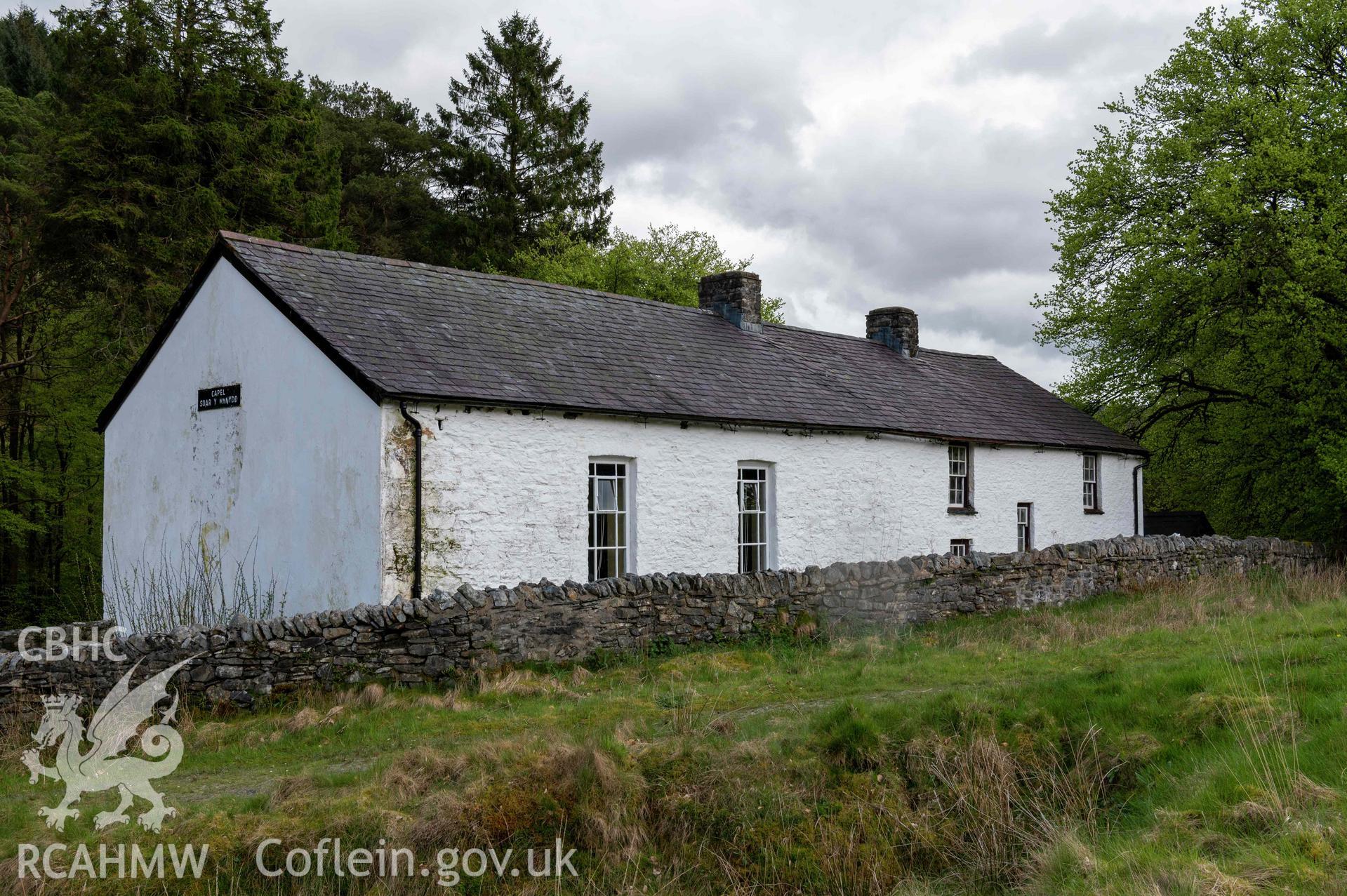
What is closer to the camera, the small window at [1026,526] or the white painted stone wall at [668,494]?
the white painted stone wall at [668,494]

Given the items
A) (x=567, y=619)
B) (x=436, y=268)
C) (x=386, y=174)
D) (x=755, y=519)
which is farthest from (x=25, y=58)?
(x=567, y=619)

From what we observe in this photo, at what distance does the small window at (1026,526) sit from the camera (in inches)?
963

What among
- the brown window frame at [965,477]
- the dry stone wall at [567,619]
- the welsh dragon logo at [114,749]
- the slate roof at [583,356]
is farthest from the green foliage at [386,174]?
the welsh dragon logo at [114,749]

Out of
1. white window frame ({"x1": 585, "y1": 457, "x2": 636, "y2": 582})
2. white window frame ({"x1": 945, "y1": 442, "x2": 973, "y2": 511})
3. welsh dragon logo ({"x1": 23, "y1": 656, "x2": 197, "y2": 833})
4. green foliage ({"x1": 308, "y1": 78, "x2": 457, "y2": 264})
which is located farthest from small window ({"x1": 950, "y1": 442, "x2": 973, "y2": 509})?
green foliage ({"x1": 308, "y1": 78, "x2": 457, "y2": 264})

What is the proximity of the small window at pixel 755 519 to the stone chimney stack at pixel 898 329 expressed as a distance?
9470mm

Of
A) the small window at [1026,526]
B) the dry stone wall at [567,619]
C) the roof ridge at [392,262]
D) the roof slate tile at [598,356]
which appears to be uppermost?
the roof ridge at [392,262]

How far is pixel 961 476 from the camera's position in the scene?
75.6ft

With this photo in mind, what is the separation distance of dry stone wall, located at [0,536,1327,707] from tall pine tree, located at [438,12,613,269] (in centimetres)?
2677

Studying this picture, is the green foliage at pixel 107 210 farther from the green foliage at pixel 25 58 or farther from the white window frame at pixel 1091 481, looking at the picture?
the white window frame at pixel 1091 481

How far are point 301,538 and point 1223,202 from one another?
18.6 meters

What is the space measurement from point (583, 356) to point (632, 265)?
64.5 feet

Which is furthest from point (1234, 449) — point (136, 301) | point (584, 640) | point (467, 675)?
point (136, 301)

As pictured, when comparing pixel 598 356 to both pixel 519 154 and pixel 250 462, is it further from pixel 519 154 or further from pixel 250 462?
pixel 519 154

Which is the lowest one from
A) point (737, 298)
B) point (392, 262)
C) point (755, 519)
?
point (755, 519)
